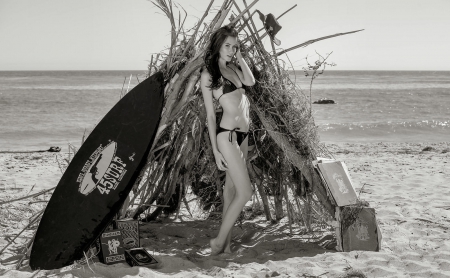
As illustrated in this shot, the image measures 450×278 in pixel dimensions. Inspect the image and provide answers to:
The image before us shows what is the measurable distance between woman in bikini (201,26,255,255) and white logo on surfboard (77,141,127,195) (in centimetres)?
80

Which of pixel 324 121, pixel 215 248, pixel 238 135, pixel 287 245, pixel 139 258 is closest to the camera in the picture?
pixel 139 258

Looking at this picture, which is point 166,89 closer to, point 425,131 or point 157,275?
point 157,275

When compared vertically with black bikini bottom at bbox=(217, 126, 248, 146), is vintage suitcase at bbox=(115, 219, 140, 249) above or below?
below

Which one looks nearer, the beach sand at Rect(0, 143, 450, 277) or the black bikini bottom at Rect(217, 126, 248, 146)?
the beach sand at Rect(0, 143, 450, 277)

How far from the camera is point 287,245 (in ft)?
12.9

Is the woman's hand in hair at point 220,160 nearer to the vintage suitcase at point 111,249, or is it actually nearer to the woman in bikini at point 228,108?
the woman in bikini at point 228,108

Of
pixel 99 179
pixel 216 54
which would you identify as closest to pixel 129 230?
pixel 99 179

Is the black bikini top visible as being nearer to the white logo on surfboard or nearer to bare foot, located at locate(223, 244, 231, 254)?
the white logo on surfboard

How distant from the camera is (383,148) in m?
9.98

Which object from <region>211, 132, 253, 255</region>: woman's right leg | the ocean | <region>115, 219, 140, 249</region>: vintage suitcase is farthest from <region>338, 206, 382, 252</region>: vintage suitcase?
the ocean

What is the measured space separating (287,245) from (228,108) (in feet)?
4.26

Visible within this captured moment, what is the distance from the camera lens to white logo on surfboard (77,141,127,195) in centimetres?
363

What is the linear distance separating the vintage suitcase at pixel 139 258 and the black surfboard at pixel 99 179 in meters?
0.29

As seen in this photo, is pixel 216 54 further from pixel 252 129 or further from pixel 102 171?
pixel 102 171
